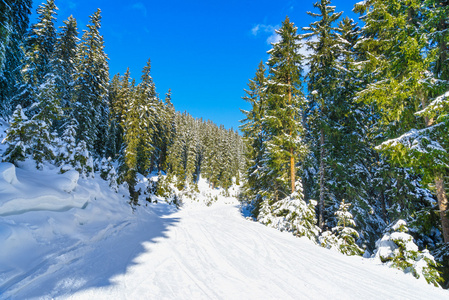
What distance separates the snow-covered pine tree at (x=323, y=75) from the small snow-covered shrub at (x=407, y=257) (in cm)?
650

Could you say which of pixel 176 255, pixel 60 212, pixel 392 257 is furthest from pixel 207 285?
pixel 392 257

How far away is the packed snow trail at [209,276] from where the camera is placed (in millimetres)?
2887

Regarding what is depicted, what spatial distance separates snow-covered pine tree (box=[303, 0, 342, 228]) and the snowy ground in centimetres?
861

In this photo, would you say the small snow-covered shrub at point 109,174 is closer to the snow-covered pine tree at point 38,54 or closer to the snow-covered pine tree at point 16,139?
the snow-covered pine tree at point 16,139

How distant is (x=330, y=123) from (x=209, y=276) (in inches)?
481

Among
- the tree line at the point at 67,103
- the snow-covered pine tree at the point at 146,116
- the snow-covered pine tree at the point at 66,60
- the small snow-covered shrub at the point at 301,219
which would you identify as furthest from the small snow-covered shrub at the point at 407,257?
the snow-covered pine tree at the point at 66,60

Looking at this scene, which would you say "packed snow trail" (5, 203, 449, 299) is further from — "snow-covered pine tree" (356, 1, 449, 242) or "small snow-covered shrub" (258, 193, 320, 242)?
"small snow-covered shrub" (258, 193, 320, 242)

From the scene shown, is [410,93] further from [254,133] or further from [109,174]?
[109,174]

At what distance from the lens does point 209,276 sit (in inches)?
142

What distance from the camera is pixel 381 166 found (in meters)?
10.7

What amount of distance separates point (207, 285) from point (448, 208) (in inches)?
346

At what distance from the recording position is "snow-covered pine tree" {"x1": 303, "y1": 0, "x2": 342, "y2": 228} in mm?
12531

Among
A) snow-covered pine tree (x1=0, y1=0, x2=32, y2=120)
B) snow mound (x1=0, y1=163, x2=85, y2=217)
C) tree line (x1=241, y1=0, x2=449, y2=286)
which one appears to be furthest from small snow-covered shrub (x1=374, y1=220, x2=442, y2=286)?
snow-covered pine tree (x1=0, y1=0, x2=32, y2=120)

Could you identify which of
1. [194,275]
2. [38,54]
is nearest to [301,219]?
[194,275]
